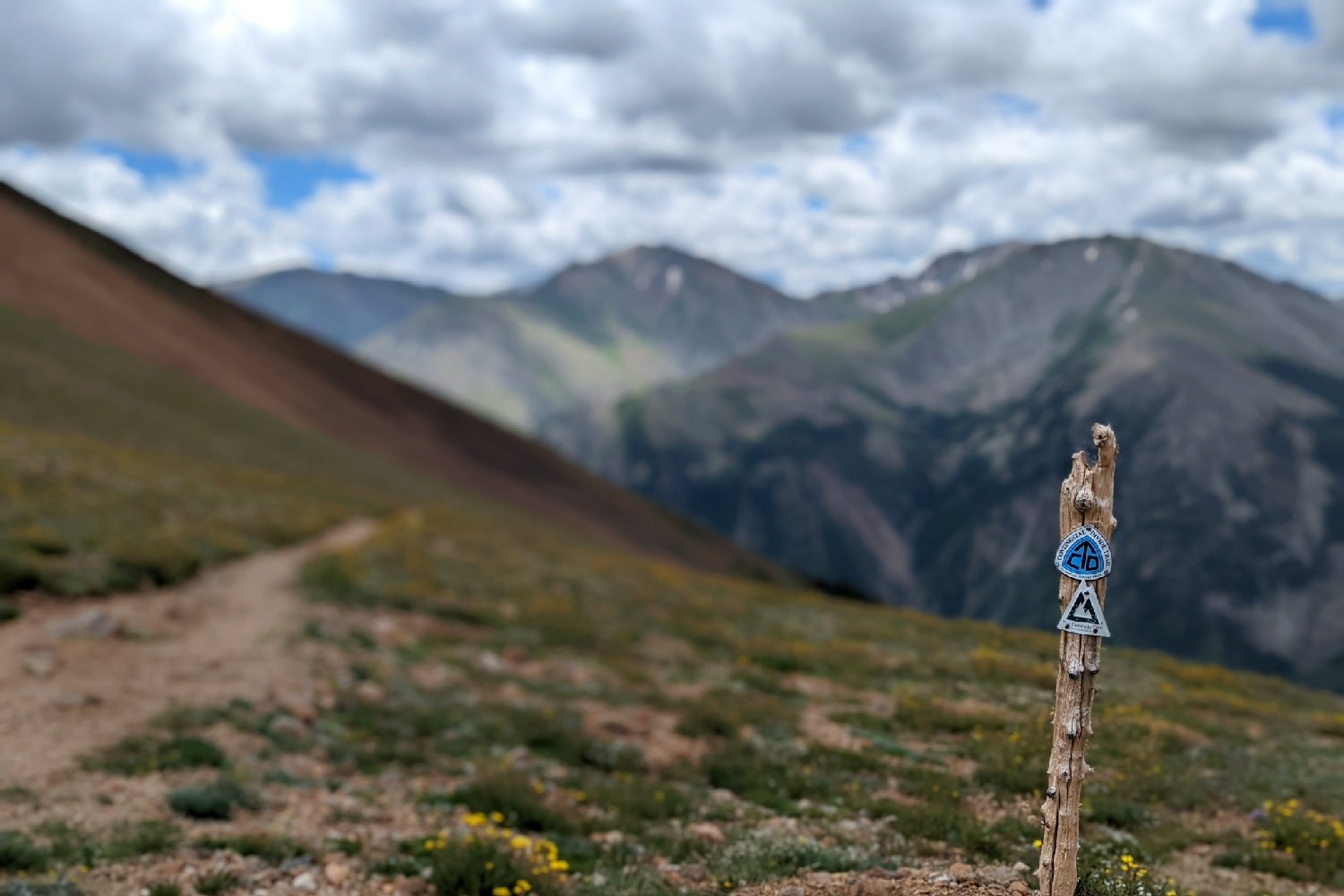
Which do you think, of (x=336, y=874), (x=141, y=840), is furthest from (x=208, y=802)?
(x=336, y=874)

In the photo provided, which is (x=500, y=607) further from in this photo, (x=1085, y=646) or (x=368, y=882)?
(x=1085, y=646)

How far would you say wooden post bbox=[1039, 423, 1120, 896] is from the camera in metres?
7.18

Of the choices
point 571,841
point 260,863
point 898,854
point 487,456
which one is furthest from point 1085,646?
point 487,456

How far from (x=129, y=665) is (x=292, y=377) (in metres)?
102

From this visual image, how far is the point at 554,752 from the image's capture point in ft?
52.3

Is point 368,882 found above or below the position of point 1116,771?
below

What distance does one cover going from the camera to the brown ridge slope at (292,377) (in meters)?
90.6

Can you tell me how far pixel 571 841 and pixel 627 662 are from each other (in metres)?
12.8

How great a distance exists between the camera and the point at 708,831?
11.5 m

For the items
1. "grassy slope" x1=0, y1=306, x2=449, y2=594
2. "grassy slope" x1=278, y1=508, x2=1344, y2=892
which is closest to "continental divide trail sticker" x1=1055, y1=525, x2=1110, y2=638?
"grassy slope" x1=278, y1=508, x2=1344, y2=892

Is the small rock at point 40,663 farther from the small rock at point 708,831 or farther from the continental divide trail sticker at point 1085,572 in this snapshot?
the continental divide trail sticker at point 1085,572

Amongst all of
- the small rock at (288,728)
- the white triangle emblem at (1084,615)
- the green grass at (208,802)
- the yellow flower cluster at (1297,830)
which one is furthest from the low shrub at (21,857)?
the yellow flower cluster at (1297,830)

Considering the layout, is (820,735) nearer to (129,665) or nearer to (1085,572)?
(1085,572)

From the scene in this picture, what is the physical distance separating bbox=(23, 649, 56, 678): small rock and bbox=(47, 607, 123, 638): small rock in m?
1.36
